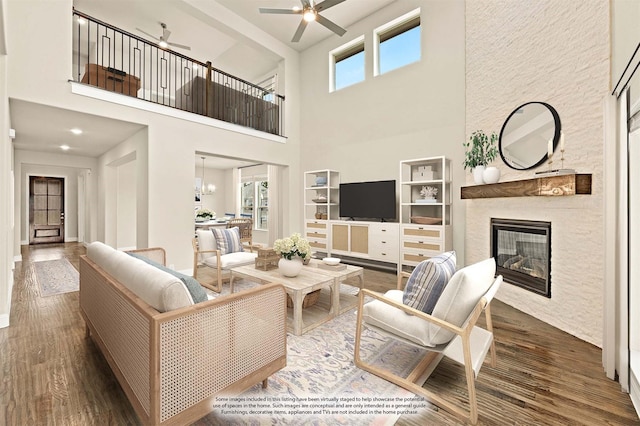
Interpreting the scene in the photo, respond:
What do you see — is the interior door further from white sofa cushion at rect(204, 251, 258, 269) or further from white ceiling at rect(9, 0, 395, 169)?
white ceiling at rect(9, 0, 395, 169)

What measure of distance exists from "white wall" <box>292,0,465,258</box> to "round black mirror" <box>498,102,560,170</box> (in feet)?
3.03

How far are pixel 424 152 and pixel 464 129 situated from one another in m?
0.69

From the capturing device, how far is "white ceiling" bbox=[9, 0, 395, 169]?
4090 millimetres

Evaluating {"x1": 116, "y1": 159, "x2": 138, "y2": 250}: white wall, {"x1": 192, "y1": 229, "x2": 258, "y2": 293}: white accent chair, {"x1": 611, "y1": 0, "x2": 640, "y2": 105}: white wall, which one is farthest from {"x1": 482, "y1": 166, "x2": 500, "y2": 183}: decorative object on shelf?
{"x1": 116, "y1": 159, "x2": 138, "y2": 250}: white wall

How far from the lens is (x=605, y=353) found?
197 centimetres

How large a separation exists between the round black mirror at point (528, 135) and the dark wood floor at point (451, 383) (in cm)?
182

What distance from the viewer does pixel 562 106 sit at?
2830 millimetres

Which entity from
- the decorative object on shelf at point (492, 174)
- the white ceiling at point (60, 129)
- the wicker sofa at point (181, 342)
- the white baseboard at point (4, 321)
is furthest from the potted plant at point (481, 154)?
the white baseboard at point (4, 321)

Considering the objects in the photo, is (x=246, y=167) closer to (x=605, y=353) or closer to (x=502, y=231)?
(x=502, y=231)

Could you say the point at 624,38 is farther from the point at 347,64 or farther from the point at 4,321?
the point at 4,321

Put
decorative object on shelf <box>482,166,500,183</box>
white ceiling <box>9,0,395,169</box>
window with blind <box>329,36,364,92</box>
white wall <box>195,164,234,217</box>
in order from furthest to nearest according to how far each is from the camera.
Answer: white wall <box>195,164,234,217</box> → window with blind <box>329,36,364,92</box> → white ceiling <box>9,0,395,169</box> → decorative object on shelf <box>482,166,500,183</box>

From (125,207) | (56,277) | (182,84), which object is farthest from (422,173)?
(125,207)

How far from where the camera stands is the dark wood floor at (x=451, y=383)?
155 centimetres

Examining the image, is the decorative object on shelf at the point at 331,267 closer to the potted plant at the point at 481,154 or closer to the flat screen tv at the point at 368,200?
the flat screen tv at the point at 368,200
